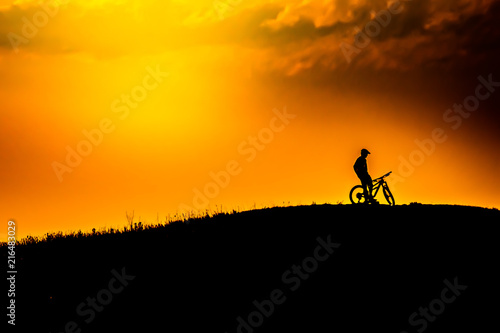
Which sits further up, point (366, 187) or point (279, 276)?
point (366, 187)

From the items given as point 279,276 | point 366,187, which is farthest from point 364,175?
point 279,276

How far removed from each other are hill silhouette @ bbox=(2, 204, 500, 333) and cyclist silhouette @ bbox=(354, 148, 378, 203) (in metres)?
2.39

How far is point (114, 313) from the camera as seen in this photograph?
1694cm

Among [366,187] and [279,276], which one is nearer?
[279,276]

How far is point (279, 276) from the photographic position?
1833cm

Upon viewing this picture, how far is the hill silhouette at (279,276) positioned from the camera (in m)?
16.2

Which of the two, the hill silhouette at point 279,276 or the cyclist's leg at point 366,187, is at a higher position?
the cyclist's leg at point 366,187

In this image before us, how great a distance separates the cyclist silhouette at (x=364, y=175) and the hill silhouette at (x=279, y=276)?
239cm

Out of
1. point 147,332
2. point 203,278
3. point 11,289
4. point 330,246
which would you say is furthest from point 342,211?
point 11,289

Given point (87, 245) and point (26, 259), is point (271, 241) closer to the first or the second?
point (87, 245)

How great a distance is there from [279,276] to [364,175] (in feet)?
31.3

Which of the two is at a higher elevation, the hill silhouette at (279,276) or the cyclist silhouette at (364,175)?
the cyclist silhouette at (364,175)

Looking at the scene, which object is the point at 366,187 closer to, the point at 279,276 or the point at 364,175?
the point at 364,175

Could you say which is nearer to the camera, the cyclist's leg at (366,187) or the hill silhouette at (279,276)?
the hill silhouette at (279,276)
